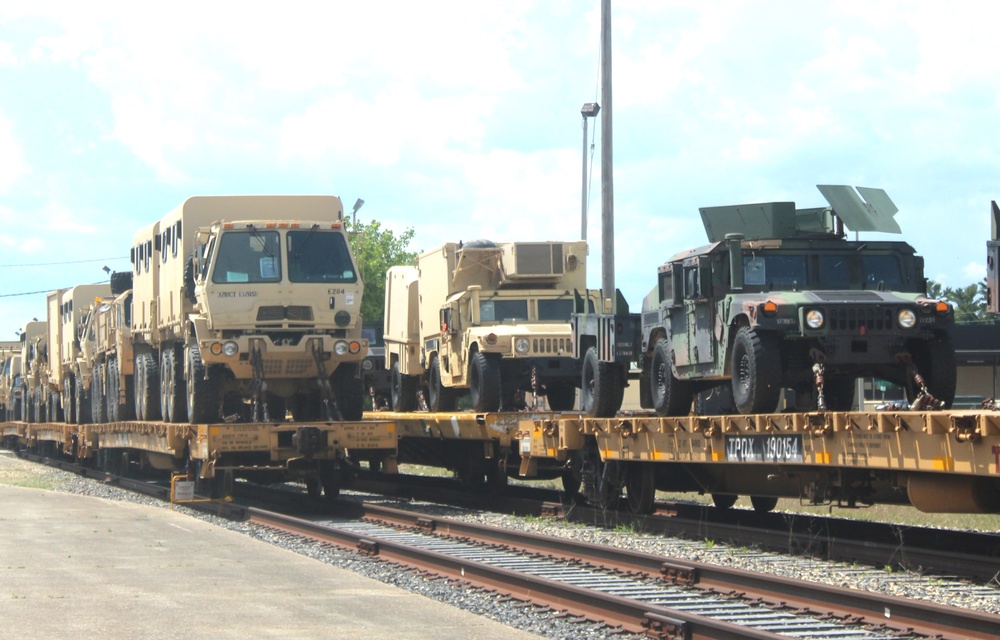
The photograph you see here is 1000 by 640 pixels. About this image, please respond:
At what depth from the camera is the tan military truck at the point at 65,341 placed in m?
29.6

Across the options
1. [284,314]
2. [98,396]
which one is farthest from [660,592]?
[98,396]

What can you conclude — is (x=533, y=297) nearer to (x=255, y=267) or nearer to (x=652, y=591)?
(x=255, y=267)

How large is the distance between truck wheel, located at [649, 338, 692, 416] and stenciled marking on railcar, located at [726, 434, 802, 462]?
2158 mm

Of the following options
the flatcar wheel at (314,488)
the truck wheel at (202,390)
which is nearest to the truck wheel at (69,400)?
the flatcar wheel at (314,488)

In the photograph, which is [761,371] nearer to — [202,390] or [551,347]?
[551,347]

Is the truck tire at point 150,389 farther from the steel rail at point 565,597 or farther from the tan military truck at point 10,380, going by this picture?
the tan military truck at point 10,380

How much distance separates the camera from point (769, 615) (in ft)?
31.0

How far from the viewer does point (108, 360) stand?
25.7 metres

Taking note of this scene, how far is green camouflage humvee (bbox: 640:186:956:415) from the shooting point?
12.1 meters

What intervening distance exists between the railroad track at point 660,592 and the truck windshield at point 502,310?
6029 mm

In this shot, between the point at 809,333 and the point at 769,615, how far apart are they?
10.6 ft

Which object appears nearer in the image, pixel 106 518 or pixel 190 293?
pixel 106 518

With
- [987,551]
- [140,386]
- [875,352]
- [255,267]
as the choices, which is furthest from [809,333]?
[140,386]

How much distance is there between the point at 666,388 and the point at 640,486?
147 centimetres
